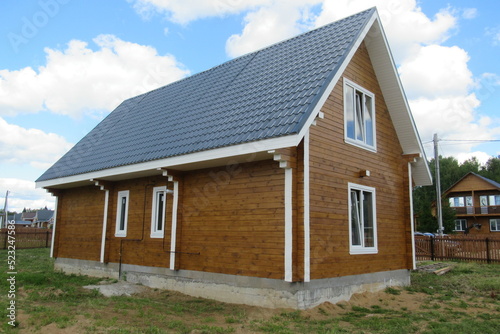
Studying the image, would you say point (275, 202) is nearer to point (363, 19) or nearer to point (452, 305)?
point (452, 305)

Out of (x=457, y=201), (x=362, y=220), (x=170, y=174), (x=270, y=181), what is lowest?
(x=362, y=220)

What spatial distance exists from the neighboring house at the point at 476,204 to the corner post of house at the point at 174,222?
41.5m

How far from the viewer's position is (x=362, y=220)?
9789mm

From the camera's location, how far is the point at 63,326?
6.27 m

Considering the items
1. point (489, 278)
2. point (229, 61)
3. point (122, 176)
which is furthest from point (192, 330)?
point (489, 278)

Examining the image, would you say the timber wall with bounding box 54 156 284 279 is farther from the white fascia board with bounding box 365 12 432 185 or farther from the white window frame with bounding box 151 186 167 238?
the white fascia board with bounding box 365 12 432 185

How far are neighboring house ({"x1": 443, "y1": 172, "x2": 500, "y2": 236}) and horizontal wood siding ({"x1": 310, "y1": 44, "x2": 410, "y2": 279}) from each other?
37073 mm

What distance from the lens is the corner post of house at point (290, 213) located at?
25.4 feet

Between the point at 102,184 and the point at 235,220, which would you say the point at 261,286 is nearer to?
the point at 235,220

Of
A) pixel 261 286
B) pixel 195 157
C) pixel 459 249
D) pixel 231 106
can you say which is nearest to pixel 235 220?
pixel 261 286

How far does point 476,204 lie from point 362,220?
41.3 meters

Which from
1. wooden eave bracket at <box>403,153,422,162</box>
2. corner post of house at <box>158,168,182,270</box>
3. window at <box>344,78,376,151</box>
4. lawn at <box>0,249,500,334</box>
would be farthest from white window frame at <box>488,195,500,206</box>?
corner post of house at <box>158,168,182,270</box>

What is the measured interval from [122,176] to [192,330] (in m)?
6.50

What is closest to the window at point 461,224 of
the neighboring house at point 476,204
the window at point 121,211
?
the neighboring house at point 476,204
